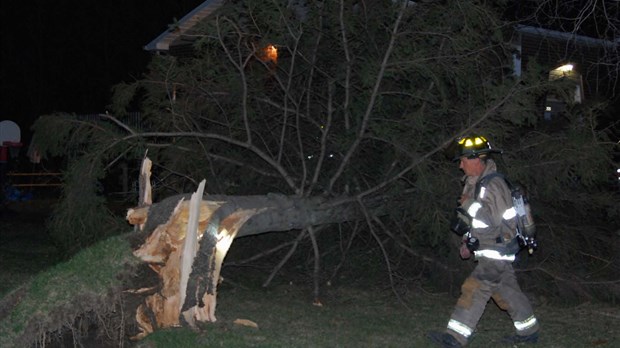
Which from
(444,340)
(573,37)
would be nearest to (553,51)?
(573,37)

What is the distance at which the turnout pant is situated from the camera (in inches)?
229

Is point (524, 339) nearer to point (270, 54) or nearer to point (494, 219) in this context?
point (494, 219)

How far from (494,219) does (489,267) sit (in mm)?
383

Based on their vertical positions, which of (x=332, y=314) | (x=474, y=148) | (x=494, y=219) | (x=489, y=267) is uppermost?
(x=474, y=148)

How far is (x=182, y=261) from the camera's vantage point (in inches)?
240

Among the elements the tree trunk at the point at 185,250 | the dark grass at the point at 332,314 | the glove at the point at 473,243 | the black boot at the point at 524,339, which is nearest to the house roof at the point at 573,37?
the dark grass at the point at 332,314

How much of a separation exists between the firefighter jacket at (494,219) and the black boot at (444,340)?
2.28 ft

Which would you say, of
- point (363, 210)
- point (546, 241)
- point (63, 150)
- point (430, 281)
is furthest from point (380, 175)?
point (63, 150)

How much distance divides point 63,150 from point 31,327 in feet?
9.38

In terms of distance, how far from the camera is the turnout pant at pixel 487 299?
5820 millimetres

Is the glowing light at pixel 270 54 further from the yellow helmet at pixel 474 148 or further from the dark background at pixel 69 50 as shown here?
the dark background at pixel 69 50

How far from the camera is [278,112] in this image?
8703 millimetres

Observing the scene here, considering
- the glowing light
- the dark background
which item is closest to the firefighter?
the glowing light

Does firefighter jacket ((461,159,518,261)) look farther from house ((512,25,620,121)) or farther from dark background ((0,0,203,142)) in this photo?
dark background ((0,0,203,142))
